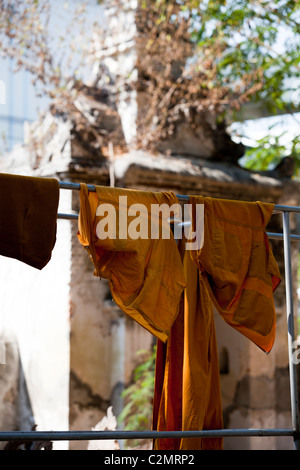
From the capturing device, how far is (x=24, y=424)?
4.97m

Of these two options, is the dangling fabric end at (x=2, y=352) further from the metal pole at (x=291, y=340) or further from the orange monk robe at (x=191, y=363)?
the metal pole at (x=291, y=340)

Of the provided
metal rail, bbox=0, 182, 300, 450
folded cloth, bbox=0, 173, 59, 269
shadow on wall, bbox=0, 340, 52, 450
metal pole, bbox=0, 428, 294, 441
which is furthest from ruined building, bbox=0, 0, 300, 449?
folded cloth, bbox=0, 173, 59, 269

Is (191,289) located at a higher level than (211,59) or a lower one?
lower

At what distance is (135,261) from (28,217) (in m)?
0.50

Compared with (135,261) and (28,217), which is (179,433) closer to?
(135,261)

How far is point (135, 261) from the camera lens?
274 cm

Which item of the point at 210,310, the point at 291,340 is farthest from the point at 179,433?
the point at 291,340

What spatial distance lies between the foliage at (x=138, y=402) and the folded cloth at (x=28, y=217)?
2.45m

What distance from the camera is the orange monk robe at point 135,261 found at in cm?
268

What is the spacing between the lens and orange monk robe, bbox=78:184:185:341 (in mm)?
2680

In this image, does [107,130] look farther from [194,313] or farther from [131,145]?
[194,313]

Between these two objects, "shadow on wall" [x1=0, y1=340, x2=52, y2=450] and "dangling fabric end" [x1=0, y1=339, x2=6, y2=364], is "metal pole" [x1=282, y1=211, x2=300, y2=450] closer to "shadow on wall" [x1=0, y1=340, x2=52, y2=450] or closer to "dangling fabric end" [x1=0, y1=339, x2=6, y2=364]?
"shadow on wall" [x1=0, y1=340, x2=52, y2=450]

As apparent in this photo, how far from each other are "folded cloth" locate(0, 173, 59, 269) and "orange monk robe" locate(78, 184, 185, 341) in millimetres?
145

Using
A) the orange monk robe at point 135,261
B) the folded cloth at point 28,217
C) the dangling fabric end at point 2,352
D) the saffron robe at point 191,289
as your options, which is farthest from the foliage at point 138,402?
the folded cloth at point 28,217
